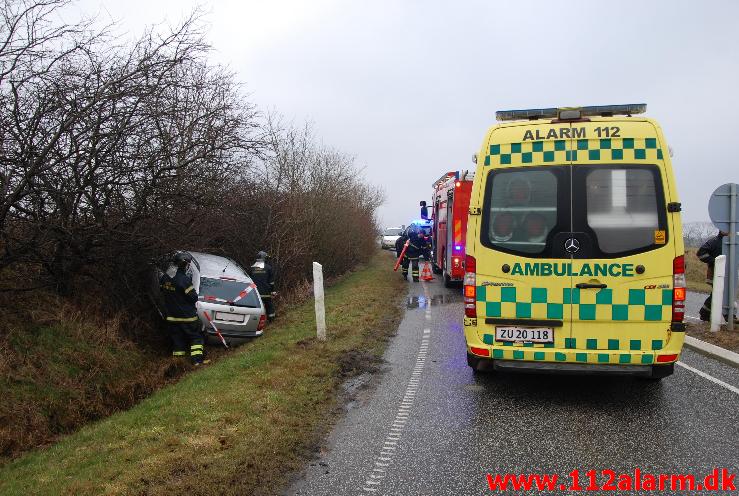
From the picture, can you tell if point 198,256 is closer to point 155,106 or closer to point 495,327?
point 155,106

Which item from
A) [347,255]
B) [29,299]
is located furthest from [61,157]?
[347,255]

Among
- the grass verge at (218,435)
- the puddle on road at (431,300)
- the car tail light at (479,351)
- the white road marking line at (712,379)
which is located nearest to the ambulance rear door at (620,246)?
the car tail light at (479,351)

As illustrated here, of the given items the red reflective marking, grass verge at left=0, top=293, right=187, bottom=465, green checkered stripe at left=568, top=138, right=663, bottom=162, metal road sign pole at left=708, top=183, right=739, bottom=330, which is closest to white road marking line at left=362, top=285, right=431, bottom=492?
the red reflective marking

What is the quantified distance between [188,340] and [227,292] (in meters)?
1.12

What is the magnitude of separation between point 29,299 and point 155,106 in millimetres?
3571

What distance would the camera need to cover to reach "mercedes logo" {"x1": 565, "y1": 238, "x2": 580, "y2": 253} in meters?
5.14

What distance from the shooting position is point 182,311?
880cm

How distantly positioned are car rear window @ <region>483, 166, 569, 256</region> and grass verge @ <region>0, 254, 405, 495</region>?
2.41 meters

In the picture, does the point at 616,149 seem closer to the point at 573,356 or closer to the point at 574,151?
the point at 574,151

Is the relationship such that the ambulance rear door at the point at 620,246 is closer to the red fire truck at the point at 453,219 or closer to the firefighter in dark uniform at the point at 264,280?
the firefighter in dark uniform at the point at 264,280

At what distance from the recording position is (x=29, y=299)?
847cm

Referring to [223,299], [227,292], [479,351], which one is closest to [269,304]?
[227,292]

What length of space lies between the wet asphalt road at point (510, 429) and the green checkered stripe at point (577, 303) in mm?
921

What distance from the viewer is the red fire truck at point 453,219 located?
13.4m
